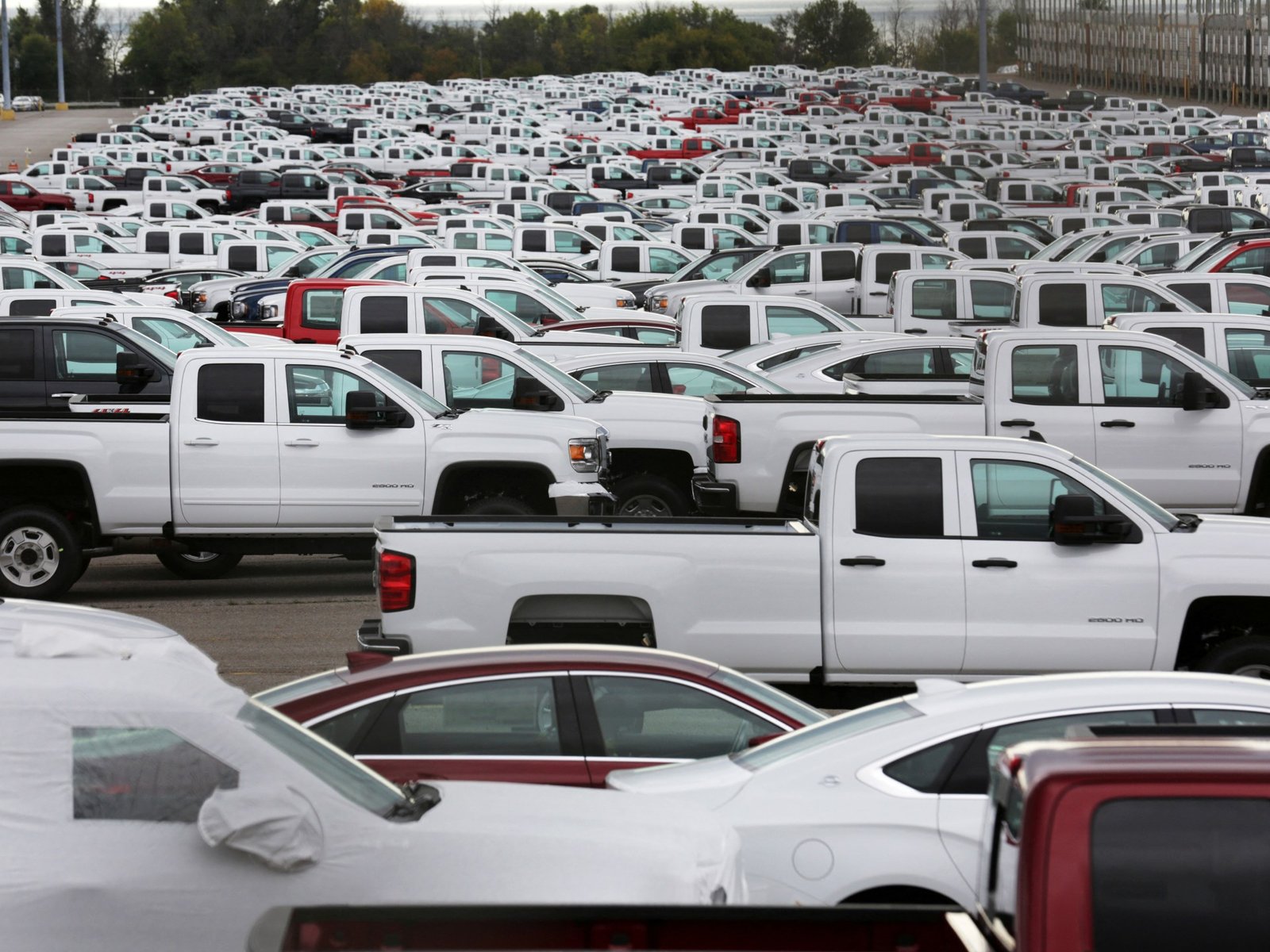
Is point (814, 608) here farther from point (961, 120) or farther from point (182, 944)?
point (961, 120)

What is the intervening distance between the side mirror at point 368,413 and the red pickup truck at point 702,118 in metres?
69.2

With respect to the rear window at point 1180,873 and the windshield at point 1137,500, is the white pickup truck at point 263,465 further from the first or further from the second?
the rear window at point 1180,873

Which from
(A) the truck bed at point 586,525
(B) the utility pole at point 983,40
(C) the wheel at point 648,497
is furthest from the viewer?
(B) the utility pole at point 983,40

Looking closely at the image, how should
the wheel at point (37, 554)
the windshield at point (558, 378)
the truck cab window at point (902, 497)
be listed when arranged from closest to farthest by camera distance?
the truck cab window at point (902, 497), the wheel at point (37, 554), the windshield at point (558, 378)

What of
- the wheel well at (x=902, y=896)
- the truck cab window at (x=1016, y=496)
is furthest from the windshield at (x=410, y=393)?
the wheel well at (x=902, y=896)

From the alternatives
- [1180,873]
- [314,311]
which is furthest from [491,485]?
[1180,873]

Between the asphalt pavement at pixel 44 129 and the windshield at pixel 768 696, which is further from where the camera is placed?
the asphalt pavement at pixel 44 129

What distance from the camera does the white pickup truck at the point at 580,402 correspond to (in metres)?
15.4

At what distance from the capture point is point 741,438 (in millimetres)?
13680

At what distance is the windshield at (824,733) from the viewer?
20.3ft

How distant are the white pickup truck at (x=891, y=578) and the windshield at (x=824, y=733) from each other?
9.72ft

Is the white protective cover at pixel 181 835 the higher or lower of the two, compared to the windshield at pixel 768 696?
higher

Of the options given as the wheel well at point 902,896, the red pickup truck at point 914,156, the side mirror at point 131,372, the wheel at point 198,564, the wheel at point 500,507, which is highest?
the red pickup truck at point 914,156

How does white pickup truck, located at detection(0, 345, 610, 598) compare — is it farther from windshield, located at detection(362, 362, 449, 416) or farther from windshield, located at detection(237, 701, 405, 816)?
windshield, located at detection(237, 701, 405, 816)
